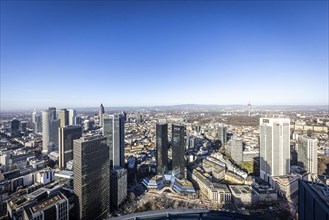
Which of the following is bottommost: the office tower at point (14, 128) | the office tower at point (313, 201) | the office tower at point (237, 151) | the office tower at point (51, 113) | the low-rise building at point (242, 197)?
the low-rise building at point (242, 197)

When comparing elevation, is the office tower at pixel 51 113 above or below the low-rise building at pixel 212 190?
above

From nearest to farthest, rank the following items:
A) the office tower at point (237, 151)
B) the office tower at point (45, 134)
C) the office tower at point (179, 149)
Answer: the office tower at point (179, 149) < the office tower at point (237, 151) < the office tower at point (45, 134)

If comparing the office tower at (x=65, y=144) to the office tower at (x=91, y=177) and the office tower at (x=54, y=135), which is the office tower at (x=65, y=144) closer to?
the office tower at (x=54, y=135)

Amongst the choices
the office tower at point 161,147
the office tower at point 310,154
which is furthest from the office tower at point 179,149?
the office tower at point 310,154

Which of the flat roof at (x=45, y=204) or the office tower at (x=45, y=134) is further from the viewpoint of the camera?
the office tower at (x=45, y=134)

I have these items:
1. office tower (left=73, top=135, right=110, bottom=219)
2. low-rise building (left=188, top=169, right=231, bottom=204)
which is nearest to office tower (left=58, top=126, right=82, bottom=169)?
office tower (left=73, top=135, right=110, bottom=219)

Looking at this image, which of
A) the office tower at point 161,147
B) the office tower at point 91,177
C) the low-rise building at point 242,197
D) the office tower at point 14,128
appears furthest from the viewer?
the office tower at point 14,128
